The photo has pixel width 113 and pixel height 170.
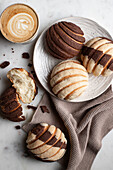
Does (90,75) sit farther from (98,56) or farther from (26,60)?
(26,60)

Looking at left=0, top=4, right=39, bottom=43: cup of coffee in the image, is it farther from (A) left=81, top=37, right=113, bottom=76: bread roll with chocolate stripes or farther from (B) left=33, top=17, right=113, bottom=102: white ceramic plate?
(A) left=81, top=37, right=113, bottom=76: bread roll with chocolate stripes

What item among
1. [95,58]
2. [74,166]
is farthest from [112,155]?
[95,58]

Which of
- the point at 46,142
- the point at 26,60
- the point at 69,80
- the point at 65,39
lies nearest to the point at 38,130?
the point at 46,142

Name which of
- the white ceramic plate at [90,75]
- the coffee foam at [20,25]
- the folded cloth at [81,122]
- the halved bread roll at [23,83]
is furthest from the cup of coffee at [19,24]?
the folded cloth at [81,122]

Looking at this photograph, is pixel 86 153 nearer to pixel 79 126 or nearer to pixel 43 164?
pixel 79 126

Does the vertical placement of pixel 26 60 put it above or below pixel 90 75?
above

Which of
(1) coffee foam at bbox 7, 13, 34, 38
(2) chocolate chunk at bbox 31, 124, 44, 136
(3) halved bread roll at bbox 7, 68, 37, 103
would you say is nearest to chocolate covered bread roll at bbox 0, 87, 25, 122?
(3) halved bread roll at bbox 7, 68, 37, 103
